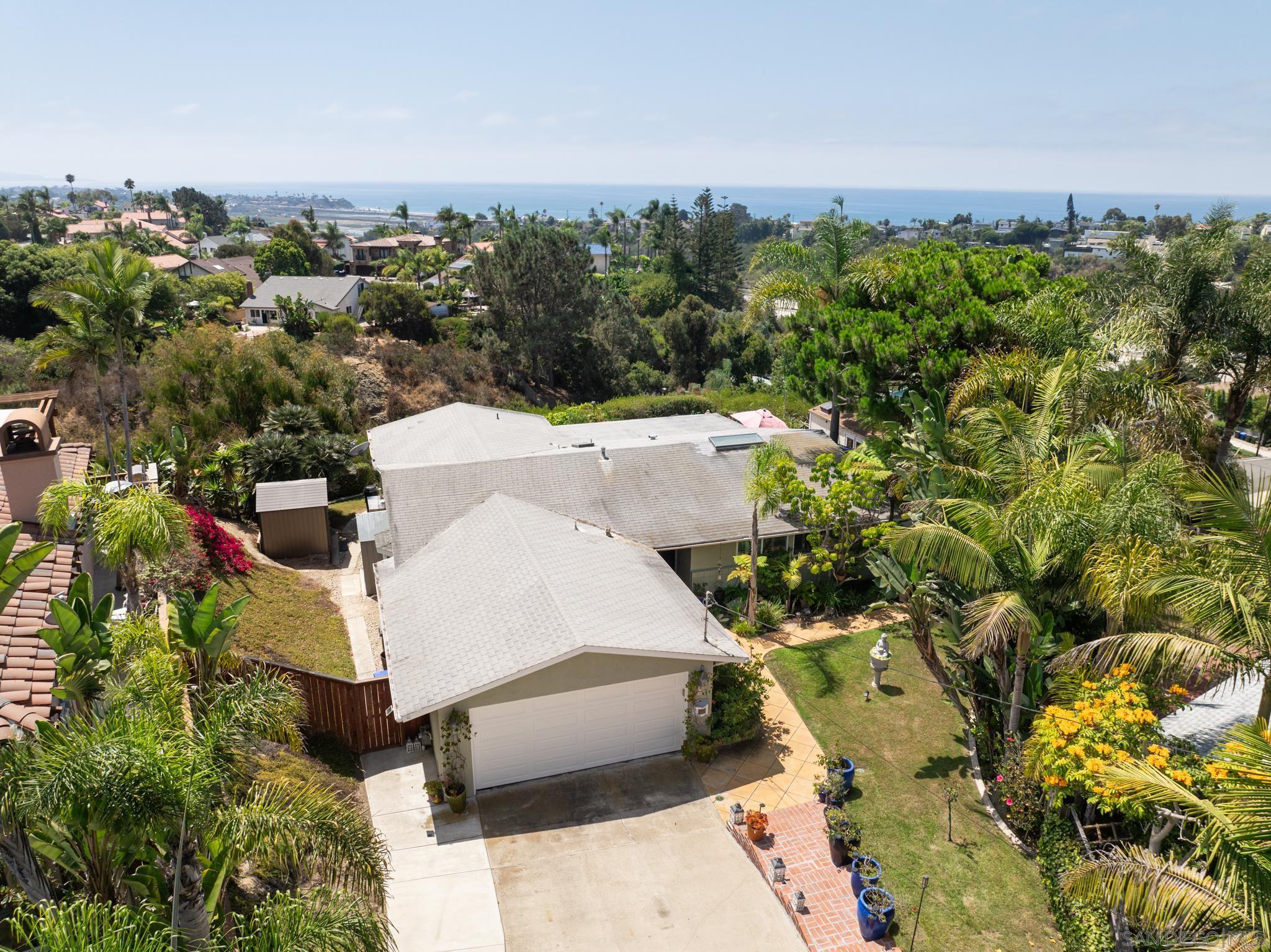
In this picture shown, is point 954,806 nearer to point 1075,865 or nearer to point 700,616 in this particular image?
point 1075,865

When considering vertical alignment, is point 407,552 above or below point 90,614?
below

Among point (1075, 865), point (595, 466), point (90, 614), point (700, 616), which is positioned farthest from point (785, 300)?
point (90, 614)

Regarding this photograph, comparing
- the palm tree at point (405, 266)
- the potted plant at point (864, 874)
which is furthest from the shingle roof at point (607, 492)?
the palm tree at point (405, 266)

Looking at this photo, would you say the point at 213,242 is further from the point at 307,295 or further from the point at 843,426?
the point at 843,426

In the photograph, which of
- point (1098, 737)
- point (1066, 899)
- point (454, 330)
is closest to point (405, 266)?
point (454, 330)

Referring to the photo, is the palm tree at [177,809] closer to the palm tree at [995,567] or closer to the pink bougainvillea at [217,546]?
the palm tree at [995,567]

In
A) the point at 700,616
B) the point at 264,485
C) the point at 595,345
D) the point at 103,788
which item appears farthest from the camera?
the point at 595,345

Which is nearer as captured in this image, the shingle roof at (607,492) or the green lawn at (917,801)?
the green lawn at (917,801)

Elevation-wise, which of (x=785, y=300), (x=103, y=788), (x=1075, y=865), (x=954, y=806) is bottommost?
(x=954, y=806)
